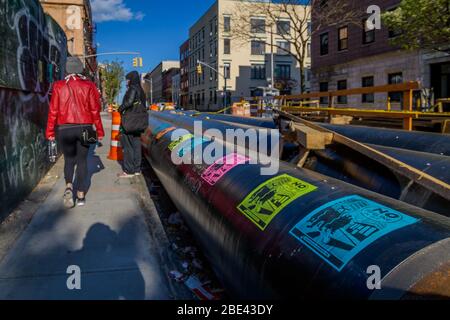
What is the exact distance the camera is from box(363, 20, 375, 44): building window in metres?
26.1

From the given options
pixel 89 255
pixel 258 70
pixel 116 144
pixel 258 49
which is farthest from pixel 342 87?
pixel 258 49

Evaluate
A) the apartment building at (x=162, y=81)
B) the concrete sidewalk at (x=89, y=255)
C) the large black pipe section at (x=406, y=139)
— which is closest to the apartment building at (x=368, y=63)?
the large black pipe section at (x=406, y=139)

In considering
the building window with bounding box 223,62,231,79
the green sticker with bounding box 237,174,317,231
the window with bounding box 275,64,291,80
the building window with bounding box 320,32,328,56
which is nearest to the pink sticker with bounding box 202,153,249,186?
the green sticker with bounding box 237,174,317,231

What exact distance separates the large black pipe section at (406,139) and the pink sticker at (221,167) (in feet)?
6.26

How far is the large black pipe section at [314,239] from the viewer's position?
157 centimetres

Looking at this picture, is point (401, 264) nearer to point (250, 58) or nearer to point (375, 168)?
point (375, 168)

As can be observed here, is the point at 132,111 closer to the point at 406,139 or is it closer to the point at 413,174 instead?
the point at 406,139

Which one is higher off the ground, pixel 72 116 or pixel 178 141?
pixel 72 116

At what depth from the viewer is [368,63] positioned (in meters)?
26.4

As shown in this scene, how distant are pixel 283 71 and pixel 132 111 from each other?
51.1 m

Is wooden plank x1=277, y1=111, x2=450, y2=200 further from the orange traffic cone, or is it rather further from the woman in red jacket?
the orange traffic cone

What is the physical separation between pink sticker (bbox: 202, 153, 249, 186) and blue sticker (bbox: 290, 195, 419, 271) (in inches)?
48.1

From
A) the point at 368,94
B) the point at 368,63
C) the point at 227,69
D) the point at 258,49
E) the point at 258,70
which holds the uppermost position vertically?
the point at 258,49

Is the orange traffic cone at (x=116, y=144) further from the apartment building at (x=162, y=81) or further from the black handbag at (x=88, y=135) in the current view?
the apartment building at (x=162, y=81)
